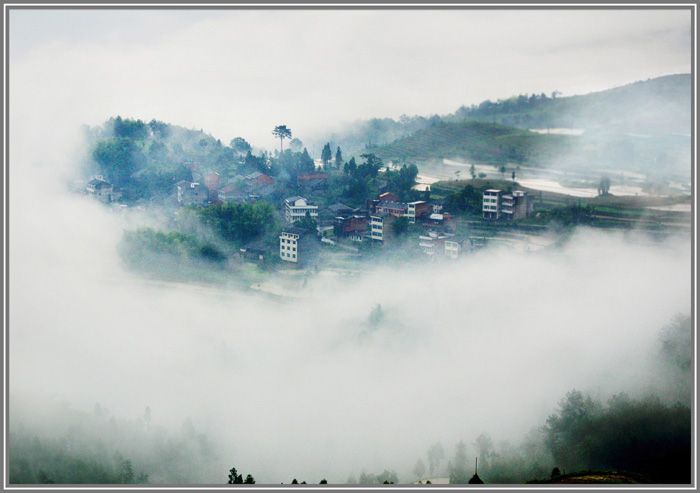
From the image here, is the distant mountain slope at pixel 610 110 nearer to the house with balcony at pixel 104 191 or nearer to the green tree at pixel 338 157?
the green tree at pixel 338 157

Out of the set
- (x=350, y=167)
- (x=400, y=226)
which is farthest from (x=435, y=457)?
(x=350, y=167)

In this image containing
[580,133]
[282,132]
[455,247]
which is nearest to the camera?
[455,247]

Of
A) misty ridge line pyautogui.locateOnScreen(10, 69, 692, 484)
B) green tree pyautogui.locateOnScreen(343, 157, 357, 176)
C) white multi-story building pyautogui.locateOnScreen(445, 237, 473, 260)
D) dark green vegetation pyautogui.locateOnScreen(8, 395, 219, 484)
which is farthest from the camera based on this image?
green tree pyautogui.locateOnScreen(343, 157, 357, 176)

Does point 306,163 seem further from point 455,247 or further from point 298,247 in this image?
point 455,247

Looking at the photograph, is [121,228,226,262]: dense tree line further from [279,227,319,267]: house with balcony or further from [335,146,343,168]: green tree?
[335,146,343,168]: green tree

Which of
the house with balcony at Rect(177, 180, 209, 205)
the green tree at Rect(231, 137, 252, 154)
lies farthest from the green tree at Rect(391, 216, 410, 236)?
the house with balcony at Rect(177, 180, 209, 205)

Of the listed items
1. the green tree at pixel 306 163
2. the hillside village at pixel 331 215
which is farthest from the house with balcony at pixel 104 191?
the green tree at pixel 306 163
